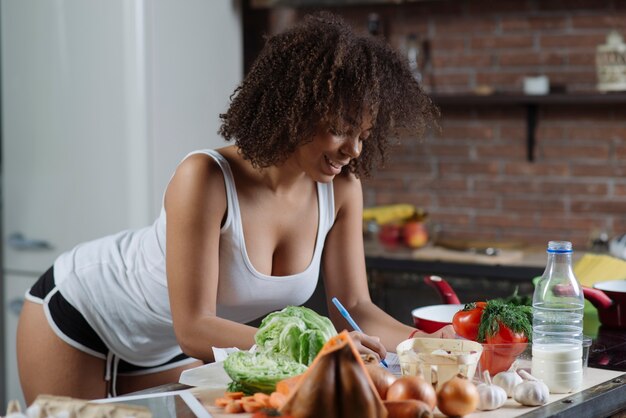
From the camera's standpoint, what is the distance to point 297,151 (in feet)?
6.95

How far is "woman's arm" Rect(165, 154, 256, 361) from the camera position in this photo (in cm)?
196

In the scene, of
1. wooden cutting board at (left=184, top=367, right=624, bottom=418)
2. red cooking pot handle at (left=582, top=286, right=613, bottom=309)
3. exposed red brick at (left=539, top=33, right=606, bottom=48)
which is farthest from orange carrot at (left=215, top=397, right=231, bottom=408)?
exposed red brick at (left=539, top=33, right=606, bottom=48)

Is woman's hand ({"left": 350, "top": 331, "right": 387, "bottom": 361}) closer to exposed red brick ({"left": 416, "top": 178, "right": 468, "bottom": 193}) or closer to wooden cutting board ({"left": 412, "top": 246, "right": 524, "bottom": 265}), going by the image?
wooden cutting board ({"left": 412, "top": 246, "right": 524, "bottom": 265})

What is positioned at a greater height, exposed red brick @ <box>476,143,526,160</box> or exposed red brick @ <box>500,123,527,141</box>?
exposed red brick @ <box>500,123,527,141</box>

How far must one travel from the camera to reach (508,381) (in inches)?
64.1

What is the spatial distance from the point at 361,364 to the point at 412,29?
10.0 feet

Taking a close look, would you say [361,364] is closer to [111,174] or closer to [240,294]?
[240,294]

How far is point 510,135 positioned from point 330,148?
227 centimetres

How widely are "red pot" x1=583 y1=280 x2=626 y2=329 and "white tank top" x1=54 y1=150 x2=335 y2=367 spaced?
0.61 metres

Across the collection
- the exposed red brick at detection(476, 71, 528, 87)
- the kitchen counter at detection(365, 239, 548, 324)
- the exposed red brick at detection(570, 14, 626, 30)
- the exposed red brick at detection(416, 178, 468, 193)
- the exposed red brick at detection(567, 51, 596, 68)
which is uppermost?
the exposed red brick at detection(570, 14, 626, 30)

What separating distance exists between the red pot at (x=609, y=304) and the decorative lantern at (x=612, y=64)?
1694 mm

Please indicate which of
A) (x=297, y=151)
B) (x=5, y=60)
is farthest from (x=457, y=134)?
(x=297, y=151)

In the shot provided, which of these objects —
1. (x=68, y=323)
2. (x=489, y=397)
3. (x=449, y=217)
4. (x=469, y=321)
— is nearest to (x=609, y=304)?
(x=469, y=321)

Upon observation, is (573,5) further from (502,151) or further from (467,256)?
(467,256)
